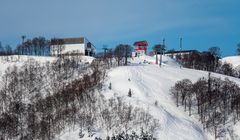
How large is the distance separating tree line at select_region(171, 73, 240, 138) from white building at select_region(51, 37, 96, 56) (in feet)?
171

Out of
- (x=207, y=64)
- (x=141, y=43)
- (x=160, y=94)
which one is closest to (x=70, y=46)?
(x=141, y=43)

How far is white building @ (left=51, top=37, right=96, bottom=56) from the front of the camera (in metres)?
114

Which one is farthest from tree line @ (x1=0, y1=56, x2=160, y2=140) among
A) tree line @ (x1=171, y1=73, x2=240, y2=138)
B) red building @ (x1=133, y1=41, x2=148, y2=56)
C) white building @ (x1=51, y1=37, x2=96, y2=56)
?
red building @ (x1=133, y1=41, x2=148, y2=56)

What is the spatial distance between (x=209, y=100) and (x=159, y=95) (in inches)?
343

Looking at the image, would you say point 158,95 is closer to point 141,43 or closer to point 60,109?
point 60,109

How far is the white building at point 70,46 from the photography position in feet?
373

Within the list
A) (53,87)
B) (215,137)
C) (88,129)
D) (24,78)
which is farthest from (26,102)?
(215,137)

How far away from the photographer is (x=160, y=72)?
83.7 m

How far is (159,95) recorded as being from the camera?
6725cm

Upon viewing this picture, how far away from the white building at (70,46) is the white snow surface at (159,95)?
113 feet

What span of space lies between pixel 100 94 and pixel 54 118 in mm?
9117

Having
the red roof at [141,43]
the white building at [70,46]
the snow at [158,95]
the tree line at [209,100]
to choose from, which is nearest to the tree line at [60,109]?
the snow at [158,95]

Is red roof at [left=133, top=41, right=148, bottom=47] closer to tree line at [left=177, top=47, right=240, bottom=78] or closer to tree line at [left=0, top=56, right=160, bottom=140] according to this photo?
tree line at [left=177, top=47, right=240, bottom=78]

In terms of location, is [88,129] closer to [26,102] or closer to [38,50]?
[26,102]
